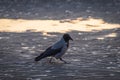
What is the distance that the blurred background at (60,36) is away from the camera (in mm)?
11953

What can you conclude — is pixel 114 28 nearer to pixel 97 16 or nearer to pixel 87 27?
pixel 87 27

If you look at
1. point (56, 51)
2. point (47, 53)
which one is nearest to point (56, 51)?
point (56, 51)

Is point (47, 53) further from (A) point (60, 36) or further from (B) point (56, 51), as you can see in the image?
(A) point (60, 36)

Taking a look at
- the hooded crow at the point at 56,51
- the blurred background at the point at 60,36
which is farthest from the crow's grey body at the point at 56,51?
the blurred background at the point at 60,36

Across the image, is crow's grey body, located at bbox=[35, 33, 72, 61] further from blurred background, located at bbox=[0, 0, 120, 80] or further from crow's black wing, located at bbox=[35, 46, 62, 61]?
blurred background, located at bbox=[0, 0, 120, 80]

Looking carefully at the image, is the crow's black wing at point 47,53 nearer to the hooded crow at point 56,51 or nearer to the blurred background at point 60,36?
the hooded crow at point 56,51

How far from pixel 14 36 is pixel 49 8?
29.3 feet

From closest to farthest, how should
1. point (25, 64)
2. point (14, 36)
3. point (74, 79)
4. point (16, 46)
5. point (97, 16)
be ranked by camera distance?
1. point (74, 79)
2. point (25, 64)
3. point (16, 46)
4. point (14, 36)
5. point (97, 16)

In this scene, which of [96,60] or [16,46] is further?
[16,46]

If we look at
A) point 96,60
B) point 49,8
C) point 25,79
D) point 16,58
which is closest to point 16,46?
point 16,58

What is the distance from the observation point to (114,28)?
61.6 ft

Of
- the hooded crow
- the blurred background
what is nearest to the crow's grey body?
the hooded crow

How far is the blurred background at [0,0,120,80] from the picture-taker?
12.0m

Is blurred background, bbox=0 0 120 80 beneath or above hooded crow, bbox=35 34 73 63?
beneath
